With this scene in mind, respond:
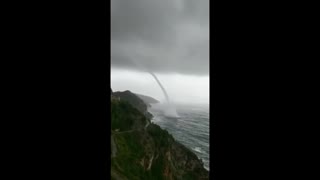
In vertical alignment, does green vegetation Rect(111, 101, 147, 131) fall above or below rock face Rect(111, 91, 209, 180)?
above

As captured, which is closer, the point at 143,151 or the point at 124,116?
the point at 124,116

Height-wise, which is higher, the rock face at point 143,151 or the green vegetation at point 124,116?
the green vegetation at point 124,116

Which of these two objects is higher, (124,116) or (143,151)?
(124,116)
